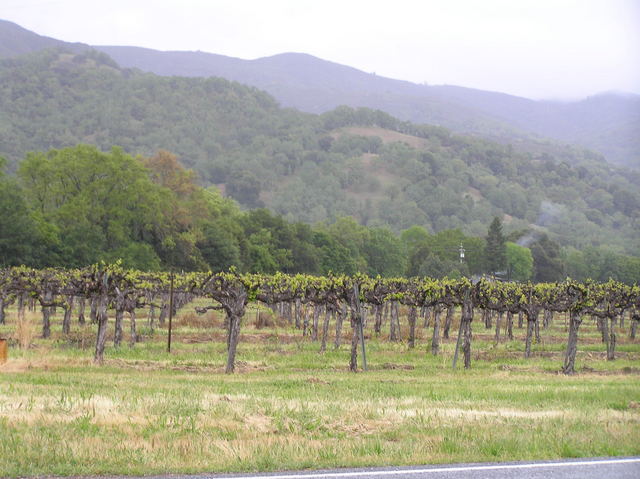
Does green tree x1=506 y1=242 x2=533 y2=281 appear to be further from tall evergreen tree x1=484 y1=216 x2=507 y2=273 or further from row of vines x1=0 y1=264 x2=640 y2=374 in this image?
row of vines x1=0 y1=264 x2=640 y2=374

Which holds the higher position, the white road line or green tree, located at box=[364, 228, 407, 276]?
the white road line

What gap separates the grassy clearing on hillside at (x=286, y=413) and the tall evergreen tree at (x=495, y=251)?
304 ft

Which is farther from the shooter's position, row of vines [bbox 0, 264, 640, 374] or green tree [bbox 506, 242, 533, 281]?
green tree [bbox 506, 242, 533, 281]

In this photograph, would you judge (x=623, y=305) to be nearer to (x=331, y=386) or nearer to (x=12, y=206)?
(x=331, y=386)

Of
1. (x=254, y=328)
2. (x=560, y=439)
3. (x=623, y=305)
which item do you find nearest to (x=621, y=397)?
(x=560, y=439)

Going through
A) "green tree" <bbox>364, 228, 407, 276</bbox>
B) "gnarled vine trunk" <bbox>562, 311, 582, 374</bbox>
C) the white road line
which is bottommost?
"green tree" <bbox>364, 228, 407, 276</bbox>

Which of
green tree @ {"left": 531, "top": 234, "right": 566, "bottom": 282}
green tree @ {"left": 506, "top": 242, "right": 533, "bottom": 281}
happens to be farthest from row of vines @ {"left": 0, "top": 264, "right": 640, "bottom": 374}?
green tree @ {"left": 531, "top": 234, "right": 566, "bottom": 282}

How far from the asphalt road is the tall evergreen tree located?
11180cm

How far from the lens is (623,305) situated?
39.7 m

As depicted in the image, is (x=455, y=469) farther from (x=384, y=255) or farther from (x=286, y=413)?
(x=384, y=255)

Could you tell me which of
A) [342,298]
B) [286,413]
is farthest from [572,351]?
[286,413]

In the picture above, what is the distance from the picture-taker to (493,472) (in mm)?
11078

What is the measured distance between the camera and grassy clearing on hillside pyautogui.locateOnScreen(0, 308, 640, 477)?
11852mm

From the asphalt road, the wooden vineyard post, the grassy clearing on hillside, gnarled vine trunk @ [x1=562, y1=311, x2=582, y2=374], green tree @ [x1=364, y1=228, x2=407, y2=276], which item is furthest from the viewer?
green tree @ [x1=364, y1=228, x2=407, y2=276]
